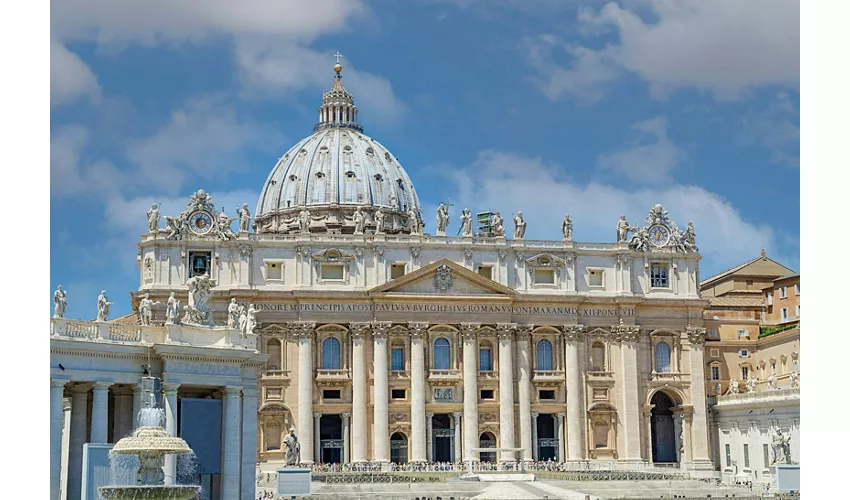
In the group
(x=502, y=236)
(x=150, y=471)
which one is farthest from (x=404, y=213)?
(x=150, y=471)

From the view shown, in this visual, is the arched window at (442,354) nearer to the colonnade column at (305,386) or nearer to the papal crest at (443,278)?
the papal crest at (443,278)

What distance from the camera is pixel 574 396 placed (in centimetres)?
7025

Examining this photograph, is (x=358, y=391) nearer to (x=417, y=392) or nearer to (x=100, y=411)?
(x=417, y=392)

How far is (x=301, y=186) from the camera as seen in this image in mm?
100000

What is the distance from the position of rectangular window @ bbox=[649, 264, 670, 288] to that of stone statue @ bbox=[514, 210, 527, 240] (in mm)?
7494

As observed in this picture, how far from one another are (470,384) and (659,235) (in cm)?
1370

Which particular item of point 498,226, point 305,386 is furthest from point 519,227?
point 305,386

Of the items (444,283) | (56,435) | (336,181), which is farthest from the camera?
(336,181)

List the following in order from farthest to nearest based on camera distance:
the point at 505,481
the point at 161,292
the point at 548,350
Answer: the point at 548,350 → the point at 161,292 → the point at 505,481

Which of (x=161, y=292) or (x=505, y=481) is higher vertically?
(x=161, y=292)

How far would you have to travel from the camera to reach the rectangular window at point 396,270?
6994 cm

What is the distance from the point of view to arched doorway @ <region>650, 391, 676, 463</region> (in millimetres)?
74375
